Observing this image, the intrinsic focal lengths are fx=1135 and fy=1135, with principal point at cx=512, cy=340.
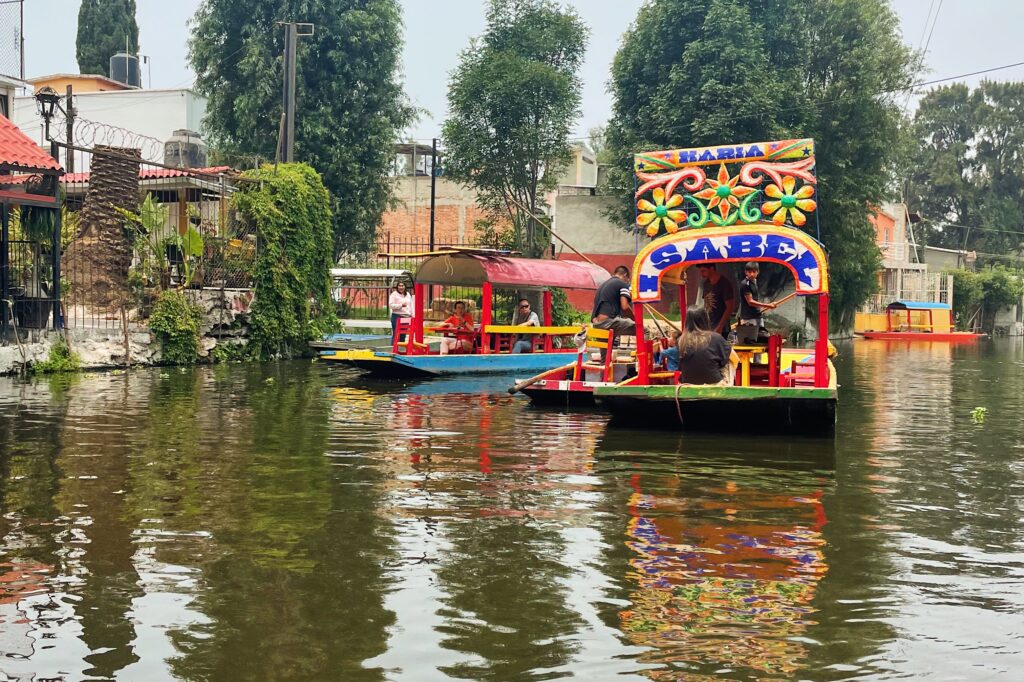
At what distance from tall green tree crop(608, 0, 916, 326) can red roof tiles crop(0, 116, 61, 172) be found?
23.7 meters

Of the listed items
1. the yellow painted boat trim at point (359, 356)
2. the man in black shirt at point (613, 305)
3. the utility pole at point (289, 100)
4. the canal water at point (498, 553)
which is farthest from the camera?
the utility pole at point (289, 100)

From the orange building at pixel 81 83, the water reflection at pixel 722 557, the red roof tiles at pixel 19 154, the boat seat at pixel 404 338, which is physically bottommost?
the water reflection at pixel 722 557

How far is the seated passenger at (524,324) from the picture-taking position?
71.8 feet

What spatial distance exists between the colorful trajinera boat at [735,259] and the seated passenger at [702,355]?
286mm

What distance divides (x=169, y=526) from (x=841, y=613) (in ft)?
14.5

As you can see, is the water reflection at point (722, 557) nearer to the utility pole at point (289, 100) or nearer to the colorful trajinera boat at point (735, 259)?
the colorful trajinera boat at point (735, 259)

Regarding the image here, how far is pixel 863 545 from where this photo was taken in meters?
7.41

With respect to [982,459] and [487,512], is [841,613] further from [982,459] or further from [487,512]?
[982,459]

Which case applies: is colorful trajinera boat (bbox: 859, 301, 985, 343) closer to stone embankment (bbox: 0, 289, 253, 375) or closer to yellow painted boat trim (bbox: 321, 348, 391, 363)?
stone embankment (bbox: 0, 289, 253, 375)

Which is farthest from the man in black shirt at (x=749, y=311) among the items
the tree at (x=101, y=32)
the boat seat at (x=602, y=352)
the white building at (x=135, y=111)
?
the tree at (x=101, y=32)

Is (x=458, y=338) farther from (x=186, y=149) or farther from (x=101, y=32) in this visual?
(x=101, y=32)

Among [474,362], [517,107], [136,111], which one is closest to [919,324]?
[517,107]

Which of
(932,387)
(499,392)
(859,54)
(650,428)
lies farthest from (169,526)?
(859,54)

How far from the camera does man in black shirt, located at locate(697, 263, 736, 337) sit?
46.3 ft
